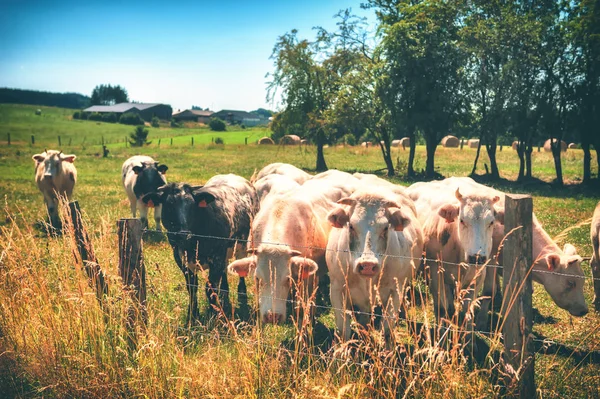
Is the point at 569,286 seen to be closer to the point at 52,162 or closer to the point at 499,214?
the point at 499,214

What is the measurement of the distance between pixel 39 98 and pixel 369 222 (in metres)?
147

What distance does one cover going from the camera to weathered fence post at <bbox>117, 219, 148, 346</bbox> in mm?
4918

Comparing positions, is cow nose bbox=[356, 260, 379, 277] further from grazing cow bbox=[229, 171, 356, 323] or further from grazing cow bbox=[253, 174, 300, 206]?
grazing cow bbox=[253, 174, 300, 206]

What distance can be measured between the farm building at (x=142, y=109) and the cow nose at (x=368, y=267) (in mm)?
120528

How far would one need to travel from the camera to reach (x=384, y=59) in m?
29.7

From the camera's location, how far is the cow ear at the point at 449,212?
6.65 metres

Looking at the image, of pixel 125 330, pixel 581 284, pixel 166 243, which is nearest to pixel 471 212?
pixel 581 284

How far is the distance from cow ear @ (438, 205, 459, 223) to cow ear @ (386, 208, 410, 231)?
4.17ft

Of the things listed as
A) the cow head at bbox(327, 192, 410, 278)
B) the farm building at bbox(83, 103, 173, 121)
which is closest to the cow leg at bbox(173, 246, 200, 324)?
the cow head at bbox(327, 192, 410, 278)

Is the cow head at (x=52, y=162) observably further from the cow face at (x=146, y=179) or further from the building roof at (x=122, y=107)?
the building roof at (x=122, y=107)

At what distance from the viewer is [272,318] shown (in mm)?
5523

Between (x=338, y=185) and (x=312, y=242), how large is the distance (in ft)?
6.65

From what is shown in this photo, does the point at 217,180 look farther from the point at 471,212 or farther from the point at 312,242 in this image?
the point at 471,212

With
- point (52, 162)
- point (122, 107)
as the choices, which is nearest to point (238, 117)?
point (122, 107)
